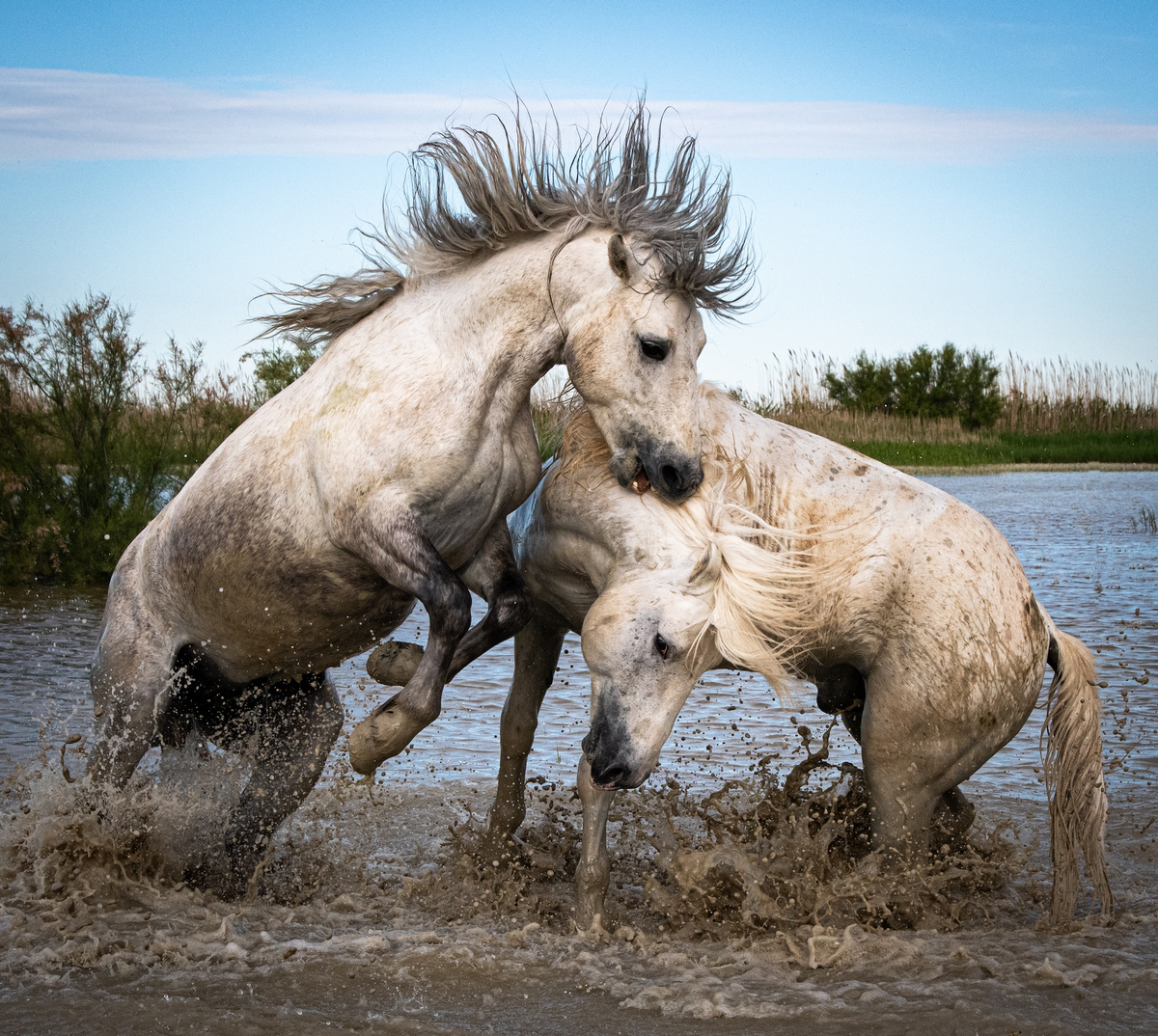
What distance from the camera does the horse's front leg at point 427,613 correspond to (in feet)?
11.9

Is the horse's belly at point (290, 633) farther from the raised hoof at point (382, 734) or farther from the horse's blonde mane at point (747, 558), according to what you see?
the horse's blonde mane at point (747, 558)

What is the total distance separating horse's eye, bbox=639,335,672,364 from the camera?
363 cm

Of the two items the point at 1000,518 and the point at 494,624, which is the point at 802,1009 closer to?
the point at 494,624

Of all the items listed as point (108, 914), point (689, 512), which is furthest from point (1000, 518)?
point (108, 914)

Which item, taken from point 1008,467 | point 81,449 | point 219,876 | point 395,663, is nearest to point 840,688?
point 395,663

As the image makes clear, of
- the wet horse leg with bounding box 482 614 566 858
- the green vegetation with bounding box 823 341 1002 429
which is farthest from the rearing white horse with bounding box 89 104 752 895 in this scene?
the green vegetation with bounding box 823 341 1002 429

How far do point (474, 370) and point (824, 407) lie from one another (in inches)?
756

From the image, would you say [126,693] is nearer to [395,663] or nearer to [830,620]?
[395,663]

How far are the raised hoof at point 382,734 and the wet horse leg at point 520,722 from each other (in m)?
0.91

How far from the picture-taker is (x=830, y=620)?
154 inches

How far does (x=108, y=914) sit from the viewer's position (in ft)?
12.8

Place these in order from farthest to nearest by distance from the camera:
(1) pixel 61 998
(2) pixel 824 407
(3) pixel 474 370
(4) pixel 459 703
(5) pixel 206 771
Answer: (2) pixel 824 407
(4) pixel 459 703
(5) pixel 206 771
(3) pixel 474 370
(1) pixel 61 998

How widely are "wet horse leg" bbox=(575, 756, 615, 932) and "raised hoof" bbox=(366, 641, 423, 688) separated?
0.64 metres

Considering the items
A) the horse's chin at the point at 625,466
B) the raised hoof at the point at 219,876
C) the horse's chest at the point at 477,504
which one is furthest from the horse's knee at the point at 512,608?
the raised hoof at the point at 219,876
